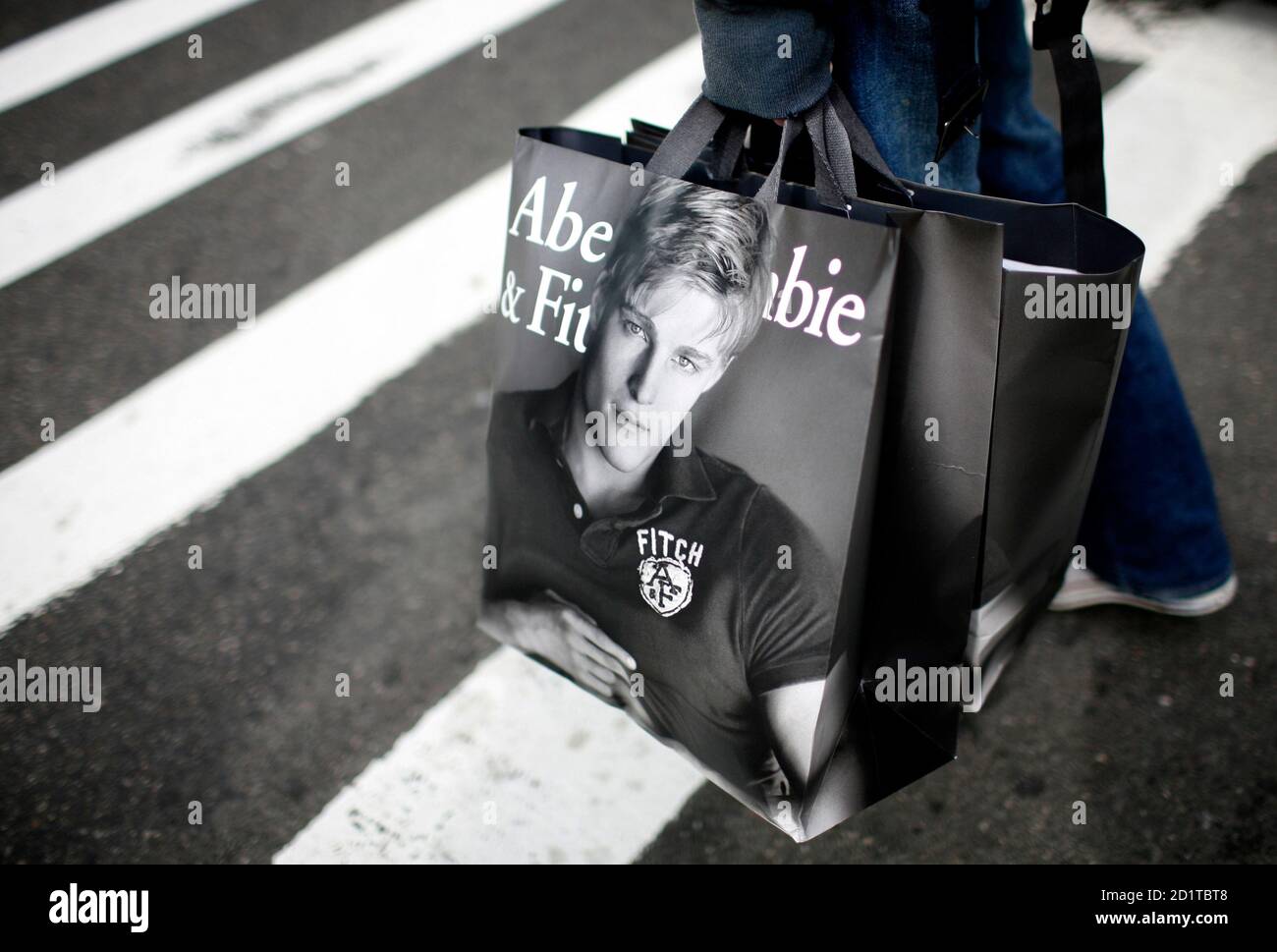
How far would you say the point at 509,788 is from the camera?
6.94 ft

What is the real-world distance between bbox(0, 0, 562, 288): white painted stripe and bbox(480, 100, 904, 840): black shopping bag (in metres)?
2.47

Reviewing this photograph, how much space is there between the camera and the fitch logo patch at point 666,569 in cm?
164

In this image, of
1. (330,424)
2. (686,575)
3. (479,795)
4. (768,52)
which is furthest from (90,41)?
(686,575)

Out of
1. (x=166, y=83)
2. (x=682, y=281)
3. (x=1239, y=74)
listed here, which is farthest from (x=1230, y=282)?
(x=166, y=83)

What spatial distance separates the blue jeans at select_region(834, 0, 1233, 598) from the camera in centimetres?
155

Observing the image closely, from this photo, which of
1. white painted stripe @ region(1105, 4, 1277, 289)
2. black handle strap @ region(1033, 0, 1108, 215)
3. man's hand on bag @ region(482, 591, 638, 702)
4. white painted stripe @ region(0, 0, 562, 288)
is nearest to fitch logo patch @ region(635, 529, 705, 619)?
man's hand on bag @ region(482, 591, 638, 702)

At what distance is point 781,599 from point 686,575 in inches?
6.7

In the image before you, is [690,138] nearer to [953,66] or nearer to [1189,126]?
[953,66]

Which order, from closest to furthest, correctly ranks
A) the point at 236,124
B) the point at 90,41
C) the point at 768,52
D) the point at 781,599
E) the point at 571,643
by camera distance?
the point at 768,52 < the point at 781,599 < the point at 571,643 < the point at 236,124 < the point at 90,41

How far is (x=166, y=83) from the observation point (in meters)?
4.25

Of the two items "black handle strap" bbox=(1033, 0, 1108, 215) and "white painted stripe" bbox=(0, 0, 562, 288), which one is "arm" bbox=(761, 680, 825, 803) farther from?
"white painted stripe" bbox=(0, 0, 562, 288)

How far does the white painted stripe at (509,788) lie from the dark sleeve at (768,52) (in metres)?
1.32

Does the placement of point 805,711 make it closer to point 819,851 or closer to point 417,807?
point 819,851
